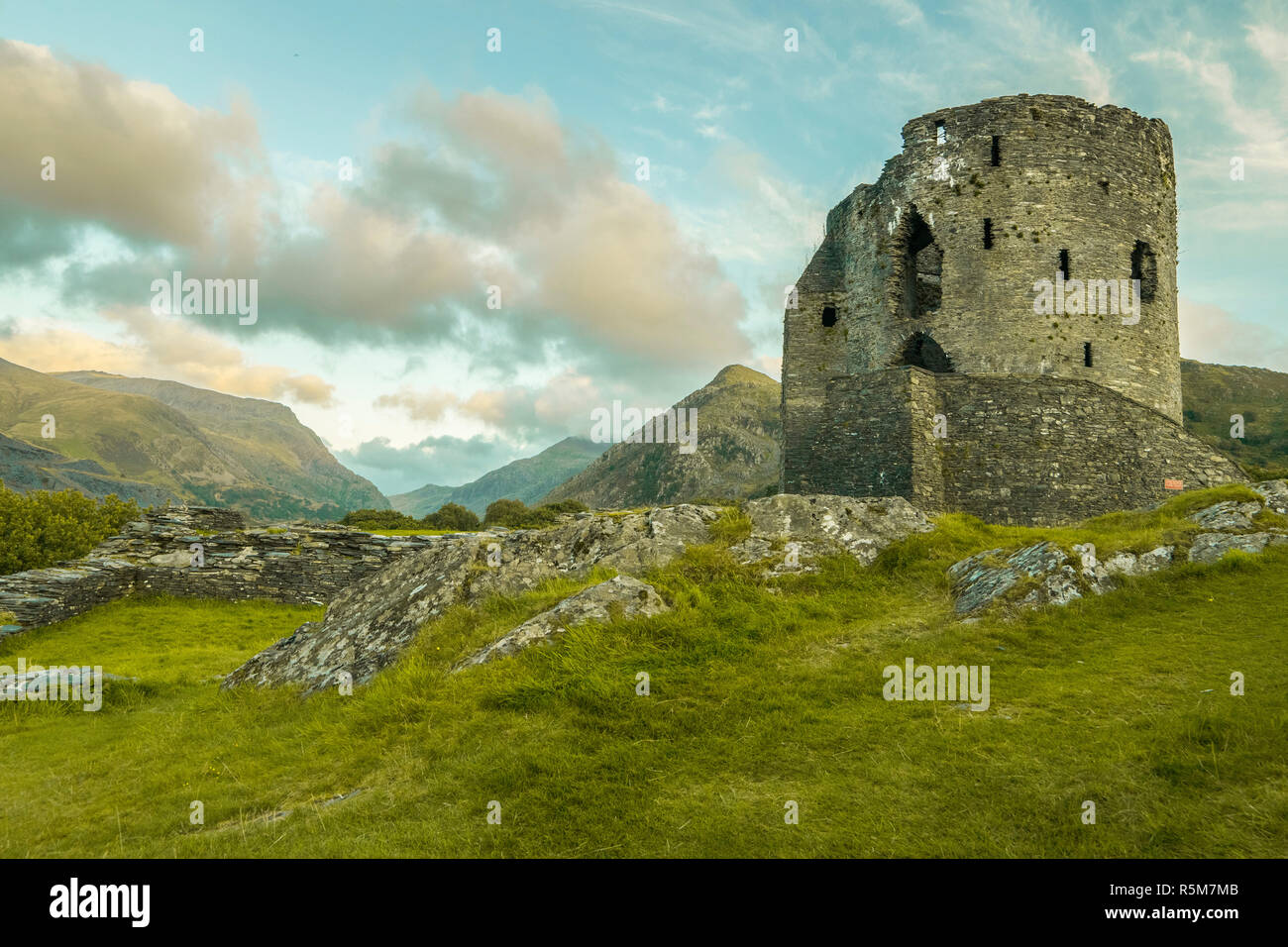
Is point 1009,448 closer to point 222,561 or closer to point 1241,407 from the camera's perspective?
point 222,561

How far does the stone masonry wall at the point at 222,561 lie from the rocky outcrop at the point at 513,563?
42.9 feet

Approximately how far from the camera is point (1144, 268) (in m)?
27.7

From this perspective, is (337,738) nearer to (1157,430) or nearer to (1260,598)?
(1260,598)

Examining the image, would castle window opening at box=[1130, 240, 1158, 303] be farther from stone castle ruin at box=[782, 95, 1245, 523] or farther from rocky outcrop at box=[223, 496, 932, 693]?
rocky outcrop at box=[223, 496, 932, 693]

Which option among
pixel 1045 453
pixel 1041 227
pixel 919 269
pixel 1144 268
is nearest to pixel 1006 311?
pixel 1041 227

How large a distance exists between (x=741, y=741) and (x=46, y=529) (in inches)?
1591

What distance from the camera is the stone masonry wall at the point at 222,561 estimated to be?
22047 mm

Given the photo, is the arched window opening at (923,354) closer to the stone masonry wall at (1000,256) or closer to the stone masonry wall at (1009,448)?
the stone masonry wall at (1000,256)

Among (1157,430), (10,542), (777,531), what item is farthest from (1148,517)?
(10,542)

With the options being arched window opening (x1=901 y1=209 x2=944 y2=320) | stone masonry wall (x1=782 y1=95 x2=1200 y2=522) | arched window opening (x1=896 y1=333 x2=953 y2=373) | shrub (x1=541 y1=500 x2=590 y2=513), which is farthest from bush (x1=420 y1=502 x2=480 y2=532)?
arched window opening (x1=901 y1=209 x2=944 y2=320)

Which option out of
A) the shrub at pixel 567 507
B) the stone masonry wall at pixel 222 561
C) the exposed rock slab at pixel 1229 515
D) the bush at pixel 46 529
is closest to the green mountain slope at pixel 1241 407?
the shrub at pixel 567 507

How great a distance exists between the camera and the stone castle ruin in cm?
2009
